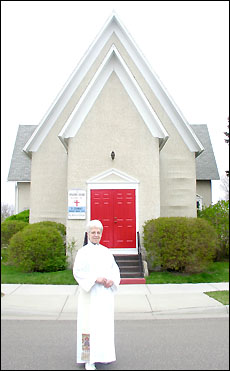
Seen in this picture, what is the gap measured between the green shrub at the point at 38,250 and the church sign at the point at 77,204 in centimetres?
95

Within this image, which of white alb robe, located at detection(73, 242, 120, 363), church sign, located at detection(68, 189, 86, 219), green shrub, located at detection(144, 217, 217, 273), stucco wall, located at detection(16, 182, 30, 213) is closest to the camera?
white alb robe, located at detection(73, 242, 120, 363)

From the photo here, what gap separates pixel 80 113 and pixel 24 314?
26.3ft

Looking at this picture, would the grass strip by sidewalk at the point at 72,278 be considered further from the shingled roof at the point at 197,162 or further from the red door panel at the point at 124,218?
the shingled roof at the point at 197,162

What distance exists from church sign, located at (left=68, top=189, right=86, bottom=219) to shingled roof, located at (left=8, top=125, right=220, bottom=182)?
839 centimetres

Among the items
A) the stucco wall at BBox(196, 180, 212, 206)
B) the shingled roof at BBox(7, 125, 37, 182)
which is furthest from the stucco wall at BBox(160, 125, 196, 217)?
the shingled roof at BBox(7, 125, 37, 182)

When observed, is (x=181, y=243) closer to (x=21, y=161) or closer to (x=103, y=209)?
(x=103, y=209)

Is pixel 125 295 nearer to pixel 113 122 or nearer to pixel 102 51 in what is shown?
pixel 113 122

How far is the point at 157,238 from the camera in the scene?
11.5 m

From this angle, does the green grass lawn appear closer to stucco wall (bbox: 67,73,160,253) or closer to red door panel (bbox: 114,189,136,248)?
red door panel (bbox: 114,189,136,248)

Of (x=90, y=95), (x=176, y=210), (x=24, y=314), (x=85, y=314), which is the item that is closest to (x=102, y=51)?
(x=90, y=95)

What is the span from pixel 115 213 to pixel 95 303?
8985 mm

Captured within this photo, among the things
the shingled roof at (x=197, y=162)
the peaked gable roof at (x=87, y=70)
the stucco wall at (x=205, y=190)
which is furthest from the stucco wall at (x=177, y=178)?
the stucco wall at (x=205, y=190)

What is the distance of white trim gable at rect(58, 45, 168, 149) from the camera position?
13.0 meters

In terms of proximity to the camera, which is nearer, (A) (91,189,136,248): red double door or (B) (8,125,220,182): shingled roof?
(A) (91,189,136,248): red double door
